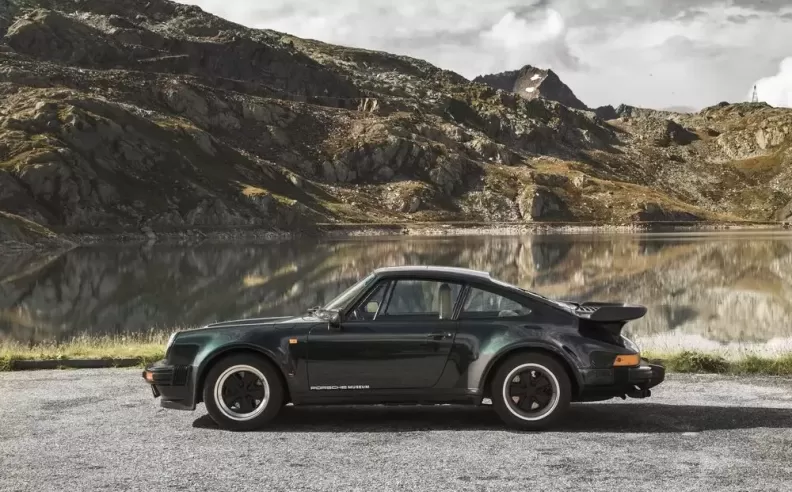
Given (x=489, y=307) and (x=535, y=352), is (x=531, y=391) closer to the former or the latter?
(x=535, y=352)

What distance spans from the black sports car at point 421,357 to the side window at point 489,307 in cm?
1

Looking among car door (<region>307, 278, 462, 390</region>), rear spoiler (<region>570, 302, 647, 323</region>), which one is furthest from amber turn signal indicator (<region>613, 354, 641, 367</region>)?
car door (<region>307, 278, 462, 390</region>)

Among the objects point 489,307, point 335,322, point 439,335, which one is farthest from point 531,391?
point 335,322

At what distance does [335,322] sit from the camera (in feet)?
30.9

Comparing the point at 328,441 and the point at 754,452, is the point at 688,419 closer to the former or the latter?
the point at 754,452

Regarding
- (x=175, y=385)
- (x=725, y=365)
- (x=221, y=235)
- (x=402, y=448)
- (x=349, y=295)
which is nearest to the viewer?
(x=402, y=448)

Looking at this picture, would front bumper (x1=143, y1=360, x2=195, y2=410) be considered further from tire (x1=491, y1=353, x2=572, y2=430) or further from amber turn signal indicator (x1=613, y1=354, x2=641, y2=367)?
amber turn signal indicator (x1=613, y1=354, x2=641, y2=367)

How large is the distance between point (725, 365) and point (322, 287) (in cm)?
4421

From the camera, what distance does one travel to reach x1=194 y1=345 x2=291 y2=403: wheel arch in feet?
31.1

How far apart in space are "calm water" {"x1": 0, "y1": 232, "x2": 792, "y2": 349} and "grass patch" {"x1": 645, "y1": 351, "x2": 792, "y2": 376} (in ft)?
34.2

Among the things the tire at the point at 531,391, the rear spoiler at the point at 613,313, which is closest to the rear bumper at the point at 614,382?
the tire at the point at 531,391

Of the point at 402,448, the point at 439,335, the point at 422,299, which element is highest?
the point at 422,299

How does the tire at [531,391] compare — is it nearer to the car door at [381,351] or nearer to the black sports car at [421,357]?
the black sports car at [421,357]

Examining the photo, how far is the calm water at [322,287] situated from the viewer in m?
37.2
